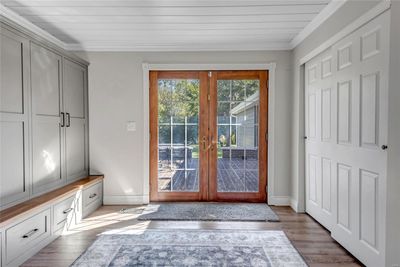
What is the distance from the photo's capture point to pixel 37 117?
2891 mm

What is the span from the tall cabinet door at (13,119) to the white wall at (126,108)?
1.40 m

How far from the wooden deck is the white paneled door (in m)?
1.05

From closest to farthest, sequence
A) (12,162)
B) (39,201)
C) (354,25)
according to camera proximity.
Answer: (354,25)
(12,162)
(39,201)

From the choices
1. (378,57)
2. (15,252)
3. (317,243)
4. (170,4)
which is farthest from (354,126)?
(15,252)

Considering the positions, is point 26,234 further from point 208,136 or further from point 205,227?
point 208,136

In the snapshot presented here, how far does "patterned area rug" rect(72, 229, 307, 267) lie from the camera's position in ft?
7.63

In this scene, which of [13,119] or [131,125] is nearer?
[13,119]

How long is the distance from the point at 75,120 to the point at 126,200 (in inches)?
55.7

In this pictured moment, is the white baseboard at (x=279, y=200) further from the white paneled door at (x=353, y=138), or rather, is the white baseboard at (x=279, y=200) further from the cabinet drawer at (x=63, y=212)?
the cabinet drawer at (x=63, y=212)

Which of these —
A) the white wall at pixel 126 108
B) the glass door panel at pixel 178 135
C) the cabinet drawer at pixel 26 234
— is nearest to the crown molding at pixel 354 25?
the white wall at pixel 126 108

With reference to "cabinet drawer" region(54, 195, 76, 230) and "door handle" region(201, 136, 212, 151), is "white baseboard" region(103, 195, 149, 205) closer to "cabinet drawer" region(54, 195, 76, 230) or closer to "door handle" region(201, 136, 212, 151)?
"cabinet drawer" region(54, 195, 76, 230)

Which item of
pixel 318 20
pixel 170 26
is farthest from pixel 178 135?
pixel 318 20

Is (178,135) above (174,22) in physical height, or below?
below

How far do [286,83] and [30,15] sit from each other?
11.3 feet
